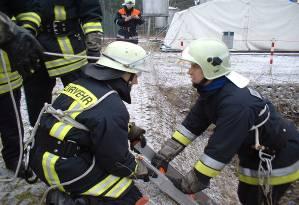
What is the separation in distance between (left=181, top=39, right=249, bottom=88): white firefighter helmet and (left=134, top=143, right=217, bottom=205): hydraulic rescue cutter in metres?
0.86

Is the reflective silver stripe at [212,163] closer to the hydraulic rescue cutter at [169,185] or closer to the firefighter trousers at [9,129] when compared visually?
the hydraulic rescue cutter at [169,185]

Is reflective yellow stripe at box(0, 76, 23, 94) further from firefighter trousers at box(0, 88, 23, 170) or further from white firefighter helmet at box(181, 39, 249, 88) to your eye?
white firefighter helmet at box(181, 39, 249, 88)

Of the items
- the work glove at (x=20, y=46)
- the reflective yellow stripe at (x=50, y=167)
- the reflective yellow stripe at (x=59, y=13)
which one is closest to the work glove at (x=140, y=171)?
the reflective yellow stripe at (x=50, y=167)

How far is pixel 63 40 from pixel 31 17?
335mm

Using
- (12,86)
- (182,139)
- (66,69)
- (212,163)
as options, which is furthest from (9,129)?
(212,163)

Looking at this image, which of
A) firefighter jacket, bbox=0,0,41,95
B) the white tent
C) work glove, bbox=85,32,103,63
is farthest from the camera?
the white tent

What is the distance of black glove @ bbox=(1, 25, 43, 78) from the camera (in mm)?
2176

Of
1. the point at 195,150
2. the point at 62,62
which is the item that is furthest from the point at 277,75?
the point at 62,62

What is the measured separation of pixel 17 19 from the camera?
292cm

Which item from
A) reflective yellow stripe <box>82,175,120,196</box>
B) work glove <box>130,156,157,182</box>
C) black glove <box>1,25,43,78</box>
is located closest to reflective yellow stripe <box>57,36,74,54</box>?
black glove <box>1,25,43,78</box>

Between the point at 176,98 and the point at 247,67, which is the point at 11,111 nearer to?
the point at 176,98

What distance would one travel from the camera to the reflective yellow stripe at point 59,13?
2.94 metres

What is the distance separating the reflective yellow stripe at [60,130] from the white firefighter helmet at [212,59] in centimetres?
101

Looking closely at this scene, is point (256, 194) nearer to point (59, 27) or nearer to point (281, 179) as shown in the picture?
point (281, 179)
